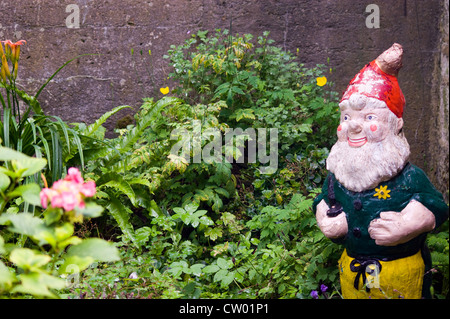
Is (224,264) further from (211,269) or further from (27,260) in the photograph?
(27,260)

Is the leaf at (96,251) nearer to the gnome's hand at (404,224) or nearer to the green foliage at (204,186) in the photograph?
the green foliage at (204,186)

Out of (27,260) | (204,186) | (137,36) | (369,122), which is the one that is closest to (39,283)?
(27,260)

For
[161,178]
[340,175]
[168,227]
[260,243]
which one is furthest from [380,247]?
[161,178]

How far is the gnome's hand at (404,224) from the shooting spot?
7.34ft

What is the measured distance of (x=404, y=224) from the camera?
2234mm

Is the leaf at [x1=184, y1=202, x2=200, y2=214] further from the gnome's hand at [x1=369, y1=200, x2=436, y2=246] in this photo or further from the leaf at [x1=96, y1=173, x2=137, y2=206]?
the gnome's hand at [x1=369, y1=200, x2=436, y2=246]

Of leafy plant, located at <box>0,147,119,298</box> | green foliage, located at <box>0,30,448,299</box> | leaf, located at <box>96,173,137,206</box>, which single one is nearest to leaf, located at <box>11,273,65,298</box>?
leafy plant, located at <box>0,147,119,298</box>

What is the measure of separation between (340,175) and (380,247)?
0.41 m

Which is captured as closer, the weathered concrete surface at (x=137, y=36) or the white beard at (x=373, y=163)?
the white beard at (x=373, y=163)

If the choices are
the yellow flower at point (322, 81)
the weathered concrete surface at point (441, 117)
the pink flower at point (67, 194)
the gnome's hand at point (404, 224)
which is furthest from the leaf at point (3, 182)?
the weathered concrete surface at point (441, 117)

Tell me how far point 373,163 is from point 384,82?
427 millimetres

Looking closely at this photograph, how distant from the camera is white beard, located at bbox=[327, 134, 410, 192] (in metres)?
2.32

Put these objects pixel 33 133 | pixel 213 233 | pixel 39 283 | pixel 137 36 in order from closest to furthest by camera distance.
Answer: pixel 39 283 → pixel 33 133 → pixel 213 233 → pixel 137 36

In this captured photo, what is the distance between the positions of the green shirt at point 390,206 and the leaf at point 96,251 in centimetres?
131
